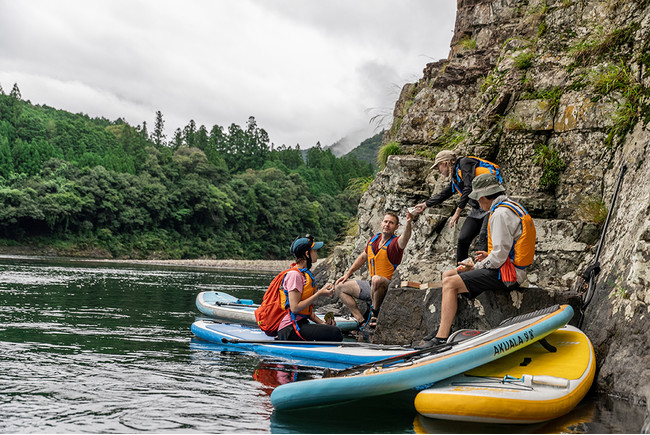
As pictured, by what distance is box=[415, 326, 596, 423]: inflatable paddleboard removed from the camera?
4.29 meters

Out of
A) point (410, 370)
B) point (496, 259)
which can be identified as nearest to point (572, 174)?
point (496, 259)

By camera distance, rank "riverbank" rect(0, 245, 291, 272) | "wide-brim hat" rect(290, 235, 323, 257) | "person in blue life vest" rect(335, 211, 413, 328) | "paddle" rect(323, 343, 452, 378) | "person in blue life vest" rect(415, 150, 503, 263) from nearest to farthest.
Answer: "paddle" rect(323, 343, 452, 378) → "wide-brim hat" rect(290, 235, 323, 257) → "person in blue life vest" rect(415, 150, 503, 263) → "person in blue life vest" rect(335, 211, 413, 328) → "riverbank" rect(0, 245, 291, 272)

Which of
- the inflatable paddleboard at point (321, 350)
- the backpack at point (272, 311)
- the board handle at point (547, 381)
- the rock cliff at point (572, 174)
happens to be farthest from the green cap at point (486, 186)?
the backpack at point (272, 311)

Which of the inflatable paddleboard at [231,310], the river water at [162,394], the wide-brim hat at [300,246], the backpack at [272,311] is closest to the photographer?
the river water at [162,394]

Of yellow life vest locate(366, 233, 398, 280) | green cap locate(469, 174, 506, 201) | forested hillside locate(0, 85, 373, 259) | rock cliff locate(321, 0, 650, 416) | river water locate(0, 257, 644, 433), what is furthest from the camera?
forested hillside locate(0, 85, 373, 259)

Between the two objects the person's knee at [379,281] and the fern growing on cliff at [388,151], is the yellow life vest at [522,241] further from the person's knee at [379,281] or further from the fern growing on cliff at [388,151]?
the fern growing on cliff at [388,151]

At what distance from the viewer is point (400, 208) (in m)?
11.7

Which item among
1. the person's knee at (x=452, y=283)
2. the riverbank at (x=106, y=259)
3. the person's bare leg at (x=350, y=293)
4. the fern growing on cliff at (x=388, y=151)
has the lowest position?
the riverbank at (x=106, y=259)

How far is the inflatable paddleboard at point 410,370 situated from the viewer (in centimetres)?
460

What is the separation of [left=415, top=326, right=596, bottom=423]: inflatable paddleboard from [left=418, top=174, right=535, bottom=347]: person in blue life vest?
0.86 meters

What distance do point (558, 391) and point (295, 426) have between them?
2.03 metres

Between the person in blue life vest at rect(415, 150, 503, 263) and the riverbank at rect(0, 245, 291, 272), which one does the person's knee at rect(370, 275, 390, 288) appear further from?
the riverbank at rect(0, 245, 291, 272)

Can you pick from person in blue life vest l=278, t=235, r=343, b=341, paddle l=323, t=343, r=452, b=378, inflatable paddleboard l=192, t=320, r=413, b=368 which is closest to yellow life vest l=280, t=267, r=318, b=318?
person in blue life vest l=278, t=235, r=343, b=341

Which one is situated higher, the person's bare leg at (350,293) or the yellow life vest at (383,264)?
the yellow life vest at (383,264)
